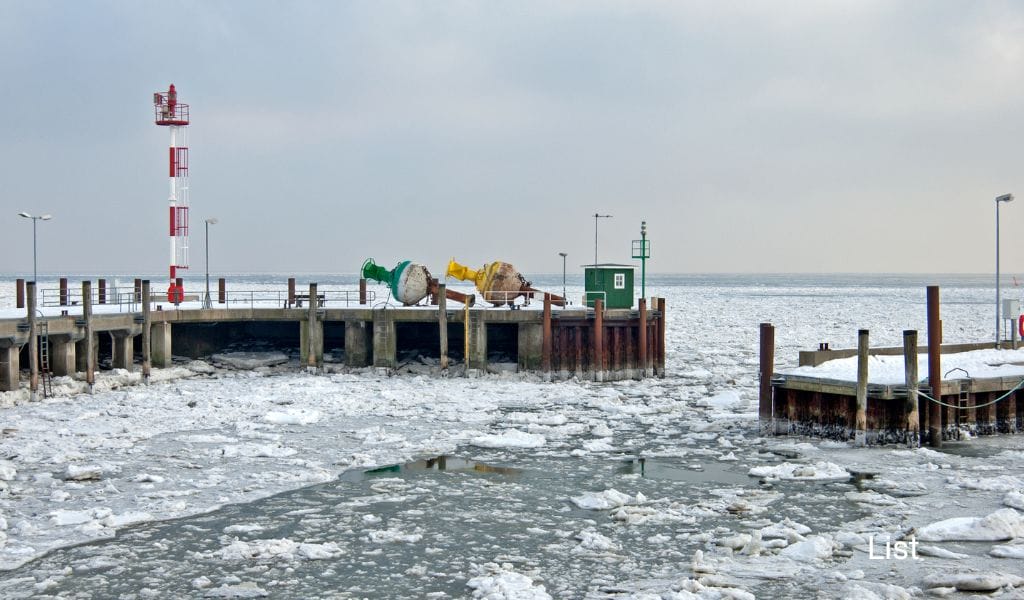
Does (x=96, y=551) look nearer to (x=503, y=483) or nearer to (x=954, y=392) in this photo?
(x=503, y=483)

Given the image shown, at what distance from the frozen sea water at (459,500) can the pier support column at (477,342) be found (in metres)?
5.76

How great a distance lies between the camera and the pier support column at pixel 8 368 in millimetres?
28234

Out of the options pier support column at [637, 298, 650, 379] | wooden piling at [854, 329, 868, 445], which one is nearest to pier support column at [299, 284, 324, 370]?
pier support column at [637, 298, 650, 379]

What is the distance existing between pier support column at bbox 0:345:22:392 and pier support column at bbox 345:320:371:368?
1174 centimetres

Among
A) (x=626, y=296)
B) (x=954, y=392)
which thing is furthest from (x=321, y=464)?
(x=626, y=296)

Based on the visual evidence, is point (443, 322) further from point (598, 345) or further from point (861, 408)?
point (861, 408)

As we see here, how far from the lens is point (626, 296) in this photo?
3844 centimetres

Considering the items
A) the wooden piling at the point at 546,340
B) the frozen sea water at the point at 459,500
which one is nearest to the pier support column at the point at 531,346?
the wooden piling at the point at 546,340

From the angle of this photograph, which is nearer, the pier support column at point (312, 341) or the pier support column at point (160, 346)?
the pier support column at point (160, 346)

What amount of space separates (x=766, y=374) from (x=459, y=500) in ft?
32.7

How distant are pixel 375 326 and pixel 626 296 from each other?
10.2 m

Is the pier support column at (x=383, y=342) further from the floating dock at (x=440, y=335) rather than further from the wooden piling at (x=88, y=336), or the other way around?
the wooden piling at (x=88, y=336)

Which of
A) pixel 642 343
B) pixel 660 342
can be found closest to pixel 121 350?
pixel 642 343

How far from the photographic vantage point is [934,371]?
71.2ft
